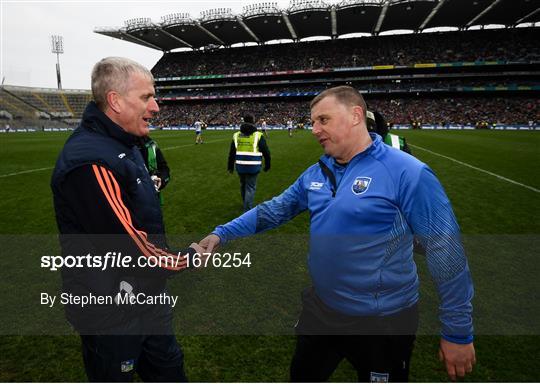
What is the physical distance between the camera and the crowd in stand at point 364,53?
170 ft

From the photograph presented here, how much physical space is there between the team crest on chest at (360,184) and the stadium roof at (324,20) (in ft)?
162

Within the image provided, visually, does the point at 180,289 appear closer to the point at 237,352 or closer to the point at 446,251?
the point at 237,352

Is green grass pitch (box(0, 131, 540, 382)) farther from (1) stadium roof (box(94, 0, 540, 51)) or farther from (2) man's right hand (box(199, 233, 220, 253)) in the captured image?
(1) stadium roof (box(94, 0, 540, 51))

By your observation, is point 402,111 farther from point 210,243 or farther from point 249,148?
point 210,243

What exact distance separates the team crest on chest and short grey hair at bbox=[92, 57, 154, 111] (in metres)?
Answer: 1.35

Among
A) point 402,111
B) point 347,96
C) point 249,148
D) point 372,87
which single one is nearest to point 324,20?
point 372,87

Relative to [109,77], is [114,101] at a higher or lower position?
lower

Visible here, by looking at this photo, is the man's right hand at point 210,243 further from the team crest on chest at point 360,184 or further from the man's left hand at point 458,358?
the man's left hand at point 458,358

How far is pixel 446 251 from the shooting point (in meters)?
1.70

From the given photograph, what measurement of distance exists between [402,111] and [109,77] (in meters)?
56.6

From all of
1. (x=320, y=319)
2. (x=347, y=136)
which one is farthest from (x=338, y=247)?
(x=347, y=136)

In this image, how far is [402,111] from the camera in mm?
52500

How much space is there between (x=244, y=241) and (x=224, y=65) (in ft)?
210

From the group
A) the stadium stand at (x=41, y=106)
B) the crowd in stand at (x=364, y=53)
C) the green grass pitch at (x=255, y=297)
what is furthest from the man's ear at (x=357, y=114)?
the stadium stand at (x=41, y=106)
